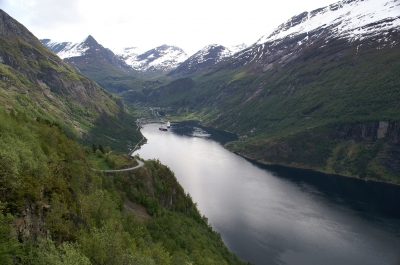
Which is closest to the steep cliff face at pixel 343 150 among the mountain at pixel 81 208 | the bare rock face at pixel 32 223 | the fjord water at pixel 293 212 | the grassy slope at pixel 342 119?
the grassy slope at pixel 342 119

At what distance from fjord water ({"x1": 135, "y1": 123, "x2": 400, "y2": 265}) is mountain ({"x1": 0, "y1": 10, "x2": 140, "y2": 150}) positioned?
156 ft

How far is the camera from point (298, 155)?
490 feet

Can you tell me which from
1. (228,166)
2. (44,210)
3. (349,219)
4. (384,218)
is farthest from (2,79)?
(384,218)

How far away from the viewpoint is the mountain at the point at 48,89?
125 meters

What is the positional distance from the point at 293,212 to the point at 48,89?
131 m

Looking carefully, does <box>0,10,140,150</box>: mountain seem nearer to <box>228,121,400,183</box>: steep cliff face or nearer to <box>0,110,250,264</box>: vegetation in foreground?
<box>228,121,400,183</box>: steep cliff face

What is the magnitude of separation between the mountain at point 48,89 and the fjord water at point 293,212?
47429 millimetres

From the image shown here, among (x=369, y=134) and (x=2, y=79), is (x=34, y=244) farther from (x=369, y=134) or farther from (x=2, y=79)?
(x=369, y=134)

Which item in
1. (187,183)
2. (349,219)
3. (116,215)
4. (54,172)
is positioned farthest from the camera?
(187,183)

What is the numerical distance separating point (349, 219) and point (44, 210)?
85677 millimetres

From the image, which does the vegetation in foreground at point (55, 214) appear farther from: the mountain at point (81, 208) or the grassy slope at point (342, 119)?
the grassy slope at point (342, 119)

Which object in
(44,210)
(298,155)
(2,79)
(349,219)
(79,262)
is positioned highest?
(2,79)

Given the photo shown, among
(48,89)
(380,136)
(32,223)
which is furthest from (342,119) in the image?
(32,223)

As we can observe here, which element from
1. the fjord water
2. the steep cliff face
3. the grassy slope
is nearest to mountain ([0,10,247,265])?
the fjord water
